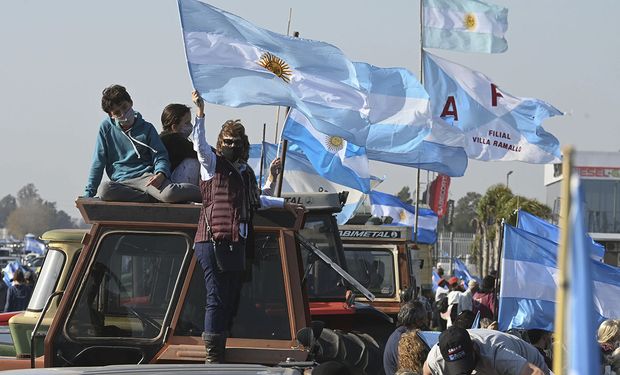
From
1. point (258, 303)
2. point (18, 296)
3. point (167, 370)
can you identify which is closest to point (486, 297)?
point (18, 296)

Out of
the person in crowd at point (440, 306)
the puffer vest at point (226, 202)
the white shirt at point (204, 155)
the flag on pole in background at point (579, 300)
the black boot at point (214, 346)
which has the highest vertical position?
the white shirt at point (204, 155)

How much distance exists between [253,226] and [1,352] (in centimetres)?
365

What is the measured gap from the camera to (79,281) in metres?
6.53

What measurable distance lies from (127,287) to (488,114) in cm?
1355

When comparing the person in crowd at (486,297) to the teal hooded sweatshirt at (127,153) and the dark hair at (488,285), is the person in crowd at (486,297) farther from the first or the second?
the teal hooded sweatshirt at (127,153)

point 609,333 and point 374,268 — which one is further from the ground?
point 374,268

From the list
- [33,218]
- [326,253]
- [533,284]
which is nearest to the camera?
[326,253]

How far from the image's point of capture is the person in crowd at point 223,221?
6320 millimetres

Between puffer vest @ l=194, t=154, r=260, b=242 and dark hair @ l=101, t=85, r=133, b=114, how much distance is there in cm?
77

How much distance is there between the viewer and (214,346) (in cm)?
627

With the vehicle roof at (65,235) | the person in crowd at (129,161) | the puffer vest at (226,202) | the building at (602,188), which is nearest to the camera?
the puffer vest at (226,202)

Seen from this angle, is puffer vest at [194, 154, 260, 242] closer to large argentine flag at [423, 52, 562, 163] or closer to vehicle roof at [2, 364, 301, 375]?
vehicle roof at [2, 364, 301, 375]

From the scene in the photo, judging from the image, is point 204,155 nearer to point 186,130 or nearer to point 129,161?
point 129,161

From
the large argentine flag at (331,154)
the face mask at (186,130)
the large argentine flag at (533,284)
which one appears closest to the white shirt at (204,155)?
the face mask at (186,130)
